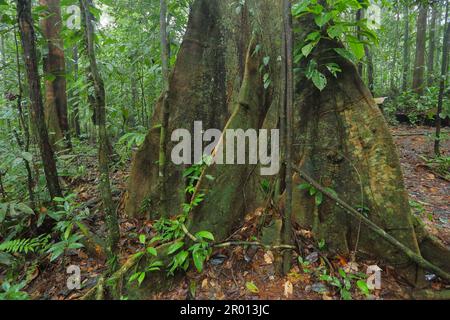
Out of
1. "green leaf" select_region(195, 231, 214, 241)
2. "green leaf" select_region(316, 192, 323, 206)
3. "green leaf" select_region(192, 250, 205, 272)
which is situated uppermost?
"green leaf" select_region(316, 192, 323, 206)

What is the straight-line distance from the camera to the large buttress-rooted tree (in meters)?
2.91

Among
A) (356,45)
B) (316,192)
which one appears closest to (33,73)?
(316,192)

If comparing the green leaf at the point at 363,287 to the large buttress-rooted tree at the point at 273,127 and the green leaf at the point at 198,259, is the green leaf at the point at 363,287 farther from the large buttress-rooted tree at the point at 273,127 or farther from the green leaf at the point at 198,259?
the green leaf at the point at 198,259

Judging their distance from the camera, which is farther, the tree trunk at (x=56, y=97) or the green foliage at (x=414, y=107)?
the green foliage at (x=414, y=107)

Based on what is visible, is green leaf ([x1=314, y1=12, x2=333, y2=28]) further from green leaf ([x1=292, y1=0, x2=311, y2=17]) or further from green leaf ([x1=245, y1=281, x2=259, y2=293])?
green leaf ([x1=245, y1=281, x2=259, y2=293])

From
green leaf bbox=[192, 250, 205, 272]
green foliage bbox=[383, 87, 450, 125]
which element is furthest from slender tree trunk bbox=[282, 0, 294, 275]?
green foliage bbox=[383, 87, 450, 125]

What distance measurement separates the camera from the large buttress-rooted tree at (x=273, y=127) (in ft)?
9.56

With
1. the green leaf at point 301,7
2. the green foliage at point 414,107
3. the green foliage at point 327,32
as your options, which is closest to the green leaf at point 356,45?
the green foliage at point 327,32

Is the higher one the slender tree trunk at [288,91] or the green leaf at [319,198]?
the slender tree trunk at [288,91]

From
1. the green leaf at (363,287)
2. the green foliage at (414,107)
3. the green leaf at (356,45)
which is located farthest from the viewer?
the green foliage at (414,107)

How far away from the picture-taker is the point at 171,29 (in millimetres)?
5008
